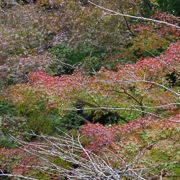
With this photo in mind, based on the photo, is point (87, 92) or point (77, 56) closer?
point (87, 92)

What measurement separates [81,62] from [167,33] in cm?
169

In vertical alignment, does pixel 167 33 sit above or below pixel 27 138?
above

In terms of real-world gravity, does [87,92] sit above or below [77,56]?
above

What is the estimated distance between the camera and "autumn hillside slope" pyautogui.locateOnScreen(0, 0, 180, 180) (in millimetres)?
4363

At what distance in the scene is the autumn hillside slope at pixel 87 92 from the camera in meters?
4.36

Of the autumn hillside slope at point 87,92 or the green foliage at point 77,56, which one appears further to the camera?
the green foliage at point 77,56

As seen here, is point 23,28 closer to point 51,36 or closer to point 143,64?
point 51,36

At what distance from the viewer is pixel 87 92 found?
5500mm

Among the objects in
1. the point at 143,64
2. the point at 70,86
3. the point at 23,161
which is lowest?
the point at 23,161

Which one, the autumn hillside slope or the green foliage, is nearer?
the autumn hillside slope

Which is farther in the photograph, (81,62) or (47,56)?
(81,62)

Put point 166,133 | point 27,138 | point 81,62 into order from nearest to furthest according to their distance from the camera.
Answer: point 166,133
point 27,138
point 81,62

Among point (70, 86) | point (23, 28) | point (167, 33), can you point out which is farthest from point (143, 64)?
point (23, 28)

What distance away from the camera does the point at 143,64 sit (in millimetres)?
5453
